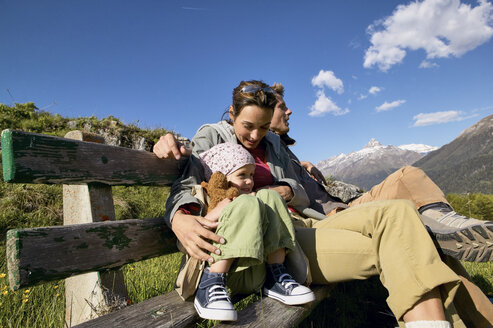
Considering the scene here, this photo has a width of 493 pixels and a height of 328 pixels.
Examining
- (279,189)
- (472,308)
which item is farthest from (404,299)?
(279,189)

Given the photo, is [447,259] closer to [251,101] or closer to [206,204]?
[206,204]

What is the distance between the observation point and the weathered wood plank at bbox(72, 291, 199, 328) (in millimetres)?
1383

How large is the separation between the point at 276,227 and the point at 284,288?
0.35 metres

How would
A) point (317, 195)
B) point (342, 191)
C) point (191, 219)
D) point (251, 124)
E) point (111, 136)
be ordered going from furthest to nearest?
1. point (111, 136)
2. point (342, 191)
3. point (317, 195)
4. point (251, 124)
5. point (191, 219)

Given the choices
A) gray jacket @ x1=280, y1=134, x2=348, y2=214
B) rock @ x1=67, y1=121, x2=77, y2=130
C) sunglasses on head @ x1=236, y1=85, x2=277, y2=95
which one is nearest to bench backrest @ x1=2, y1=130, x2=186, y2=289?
sunglasses on head @ x1=236, y1=85, x2=277, y2=95

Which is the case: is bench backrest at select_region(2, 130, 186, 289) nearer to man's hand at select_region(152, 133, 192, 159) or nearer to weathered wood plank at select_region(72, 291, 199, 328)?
man's hand at select_region(152, 133, 192, 159)

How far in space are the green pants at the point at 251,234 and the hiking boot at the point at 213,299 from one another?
0.38 feet

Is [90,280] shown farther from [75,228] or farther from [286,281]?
[286,281]

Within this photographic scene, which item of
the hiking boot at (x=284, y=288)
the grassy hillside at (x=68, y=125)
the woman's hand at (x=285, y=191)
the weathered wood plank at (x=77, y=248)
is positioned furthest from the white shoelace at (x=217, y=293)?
the grassy hillside at (x=68, y=125)

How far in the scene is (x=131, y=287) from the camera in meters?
2.61

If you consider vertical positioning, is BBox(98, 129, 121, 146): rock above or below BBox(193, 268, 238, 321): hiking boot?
above

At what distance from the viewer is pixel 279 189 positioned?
101 inches

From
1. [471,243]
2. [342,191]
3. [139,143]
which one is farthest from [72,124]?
[471,243]

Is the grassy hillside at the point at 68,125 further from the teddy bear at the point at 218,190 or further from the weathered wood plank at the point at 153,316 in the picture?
the weathered wood plank at the point at 153,316
